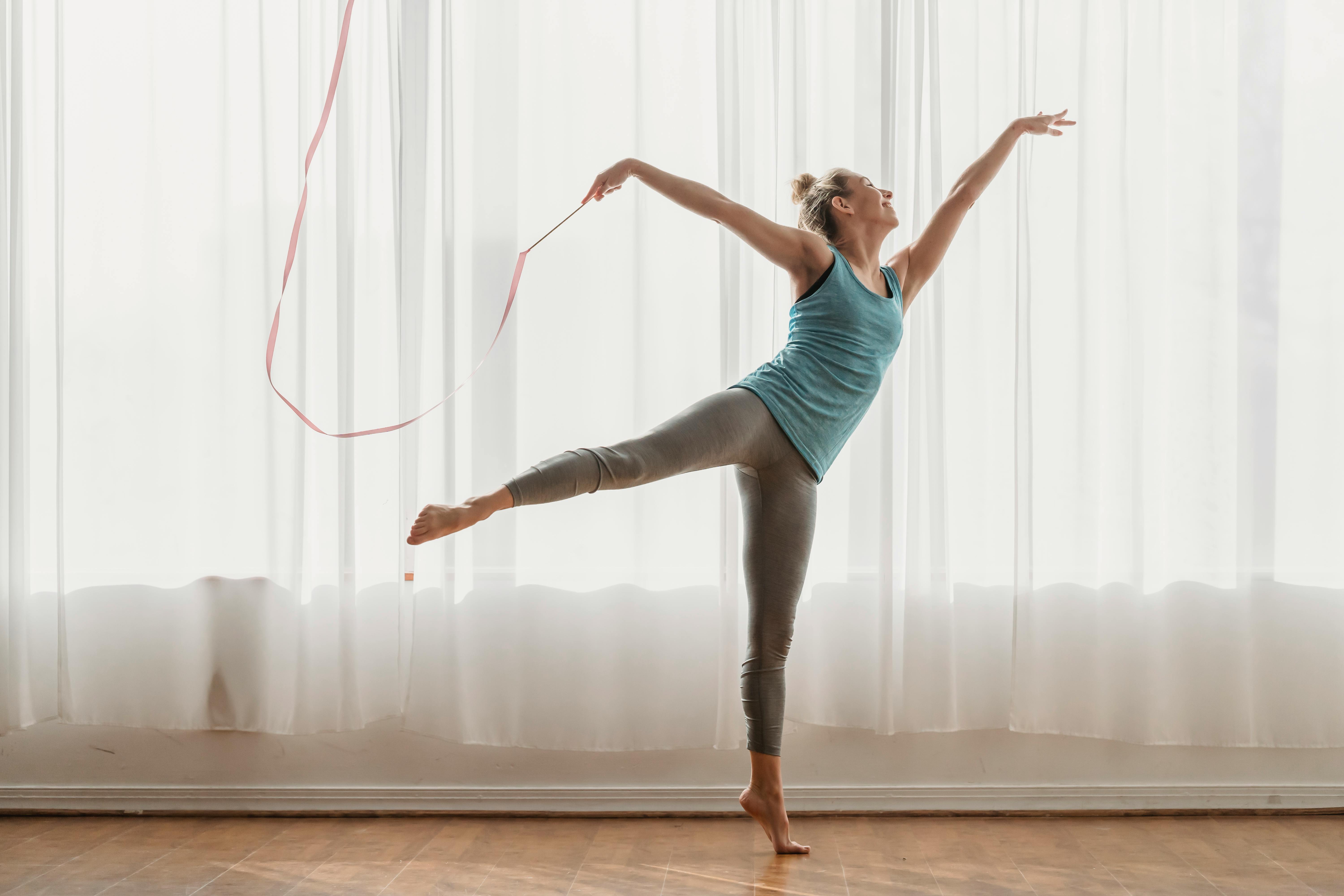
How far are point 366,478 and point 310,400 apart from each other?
0.80 ft

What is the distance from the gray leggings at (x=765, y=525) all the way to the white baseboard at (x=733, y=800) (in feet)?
1.28

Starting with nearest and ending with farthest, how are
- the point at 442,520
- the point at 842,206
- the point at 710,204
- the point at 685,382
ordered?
the point at 442,520 → the point at 710,204 → the point at 842,206 → the point at 685,382

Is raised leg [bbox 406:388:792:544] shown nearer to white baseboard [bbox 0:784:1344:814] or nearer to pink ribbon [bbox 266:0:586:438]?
pink ribbon [bbox 266:0:586:438]

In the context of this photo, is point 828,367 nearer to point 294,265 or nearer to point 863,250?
point 863,250

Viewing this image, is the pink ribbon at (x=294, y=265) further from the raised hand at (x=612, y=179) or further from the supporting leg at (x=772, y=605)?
the supporting leg at (x=772, y=605)

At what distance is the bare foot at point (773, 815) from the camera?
1.94 metres

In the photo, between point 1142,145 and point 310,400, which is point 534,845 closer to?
point 310,400

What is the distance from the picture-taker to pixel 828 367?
1951 millimetres

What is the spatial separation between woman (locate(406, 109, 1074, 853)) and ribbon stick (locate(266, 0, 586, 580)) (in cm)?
27

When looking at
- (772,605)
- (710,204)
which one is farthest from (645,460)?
(710,204)

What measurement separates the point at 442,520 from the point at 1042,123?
5.38 feet

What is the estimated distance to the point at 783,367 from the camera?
1960 millimetres

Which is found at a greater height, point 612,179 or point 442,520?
point 612,179

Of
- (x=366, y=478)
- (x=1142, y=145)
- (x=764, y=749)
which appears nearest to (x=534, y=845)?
(x=764, y=749)
